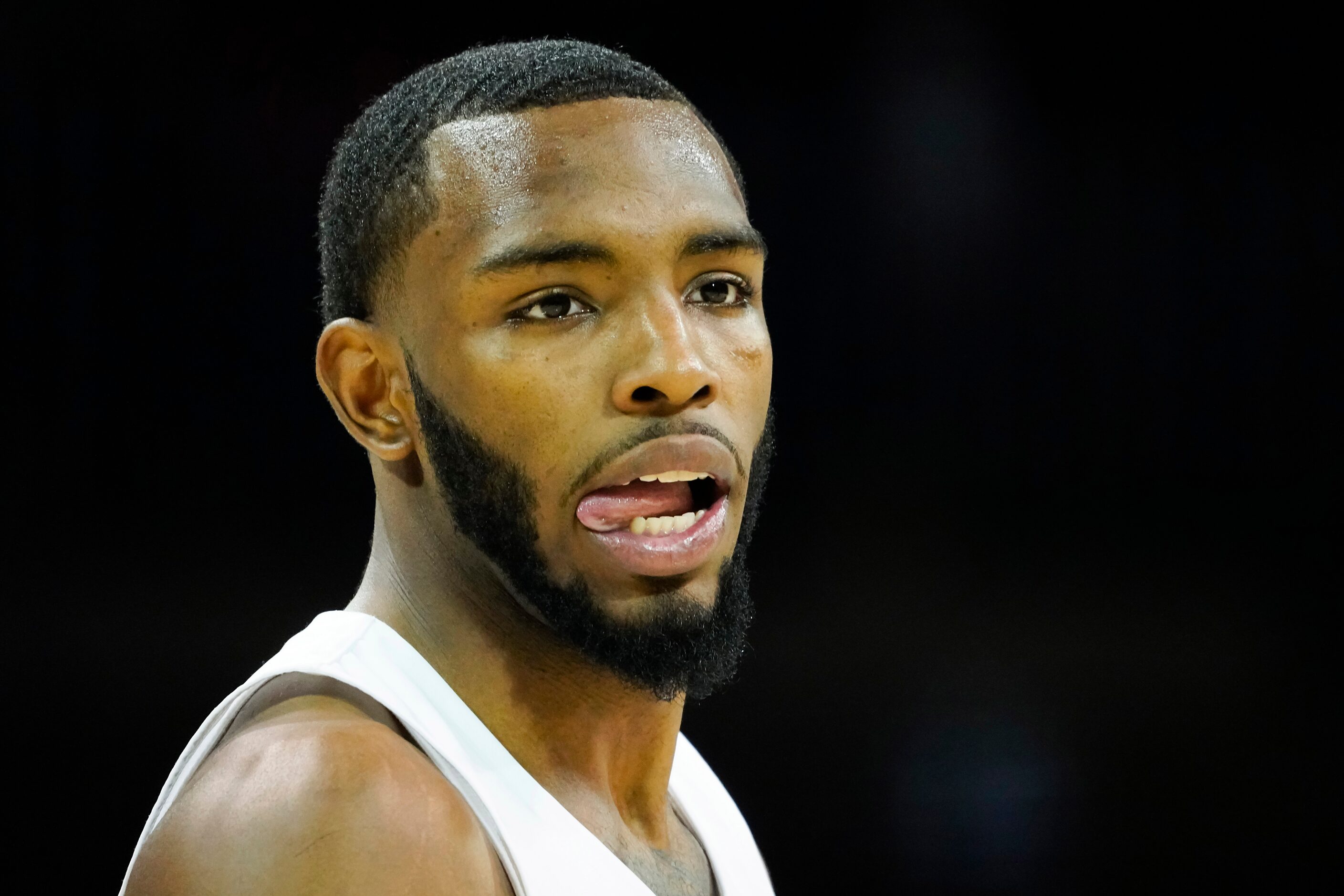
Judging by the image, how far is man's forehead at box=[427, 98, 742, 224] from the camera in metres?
1.19

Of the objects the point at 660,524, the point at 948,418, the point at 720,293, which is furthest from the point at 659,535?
the point at 948,418

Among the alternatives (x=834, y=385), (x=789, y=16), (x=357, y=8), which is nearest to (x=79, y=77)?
(x=357, y=8)

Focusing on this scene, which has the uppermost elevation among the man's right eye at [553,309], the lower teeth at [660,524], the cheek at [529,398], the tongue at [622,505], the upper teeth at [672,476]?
the man's right eye at [553,309]

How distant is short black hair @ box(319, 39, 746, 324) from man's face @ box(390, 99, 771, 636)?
0.03 metres

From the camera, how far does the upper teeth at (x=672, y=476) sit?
1.17 meters

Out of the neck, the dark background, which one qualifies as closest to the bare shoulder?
the neck

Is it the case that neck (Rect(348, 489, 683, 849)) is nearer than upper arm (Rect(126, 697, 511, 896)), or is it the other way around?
upper arm (Rect(126, 697, 511, 896))

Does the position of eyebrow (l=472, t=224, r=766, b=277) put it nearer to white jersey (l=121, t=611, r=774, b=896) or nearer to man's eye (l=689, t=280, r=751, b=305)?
man's eye (l=689, t=280, r=751, b=305)

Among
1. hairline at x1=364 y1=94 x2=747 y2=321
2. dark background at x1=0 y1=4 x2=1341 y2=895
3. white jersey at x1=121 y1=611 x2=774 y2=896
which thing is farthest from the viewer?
dark background at x1=0 y1=4 x2=1341 y2=895

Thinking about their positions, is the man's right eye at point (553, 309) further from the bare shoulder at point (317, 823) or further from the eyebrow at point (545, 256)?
the bare shoulder at point (317, 823)

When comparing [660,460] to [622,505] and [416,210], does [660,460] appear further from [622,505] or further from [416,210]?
[416,210]

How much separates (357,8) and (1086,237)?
1315 millimetres

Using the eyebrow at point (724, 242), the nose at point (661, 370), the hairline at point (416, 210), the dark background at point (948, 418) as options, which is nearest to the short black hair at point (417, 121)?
the hairline at point (416, 210)

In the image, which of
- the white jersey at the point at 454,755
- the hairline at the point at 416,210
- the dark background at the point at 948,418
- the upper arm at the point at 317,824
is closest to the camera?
the upper arm at the point at 317,824
